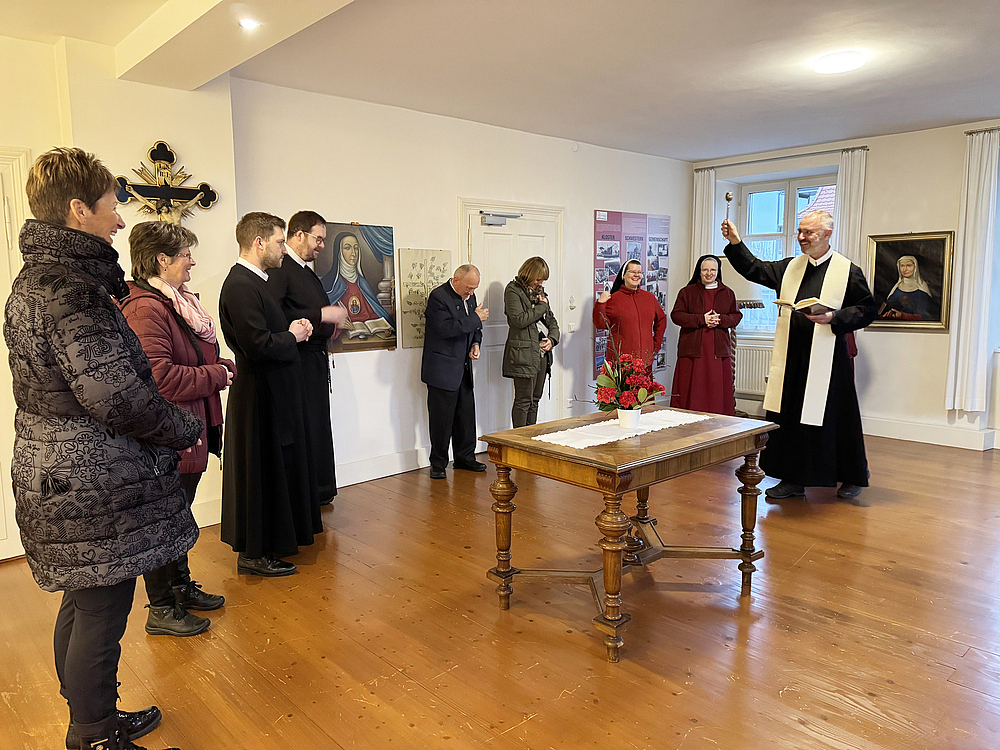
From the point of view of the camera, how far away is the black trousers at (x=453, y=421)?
5.31 metres

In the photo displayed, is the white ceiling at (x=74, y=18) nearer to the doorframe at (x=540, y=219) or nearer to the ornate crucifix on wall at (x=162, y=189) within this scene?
the ornate crucifix on wall at (x=162, y=189)

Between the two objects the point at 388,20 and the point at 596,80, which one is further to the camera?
the point at 596,80

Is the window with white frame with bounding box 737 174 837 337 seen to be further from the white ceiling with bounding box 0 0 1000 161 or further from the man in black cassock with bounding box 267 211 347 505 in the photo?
the man in black cassock with bounding box 267 211 347 505

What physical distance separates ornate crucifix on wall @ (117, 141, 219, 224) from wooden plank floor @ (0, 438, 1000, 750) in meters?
1.95

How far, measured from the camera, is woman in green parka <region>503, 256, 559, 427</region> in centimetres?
562

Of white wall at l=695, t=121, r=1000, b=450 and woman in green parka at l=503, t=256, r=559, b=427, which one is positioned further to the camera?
white wall at l=695, t=121, r=1000, b=450

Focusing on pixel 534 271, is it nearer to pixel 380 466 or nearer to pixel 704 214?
pixel 380 466

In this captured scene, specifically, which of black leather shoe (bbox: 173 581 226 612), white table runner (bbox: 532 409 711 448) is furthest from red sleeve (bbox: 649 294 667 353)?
black leather shoe (bbox: 173 581 226 612)

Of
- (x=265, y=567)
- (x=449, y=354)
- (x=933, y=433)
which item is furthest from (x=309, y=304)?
(x=933, y=433)

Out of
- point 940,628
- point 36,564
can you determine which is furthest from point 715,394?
point 36,564

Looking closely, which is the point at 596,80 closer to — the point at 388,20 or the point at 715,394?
the point at 388,20

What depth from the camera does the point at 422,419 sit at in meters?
5.59

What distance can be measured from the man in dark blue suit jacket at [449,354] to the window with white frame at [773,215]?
154 inches

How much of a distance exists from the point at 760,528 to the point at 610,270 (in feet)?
11.9
